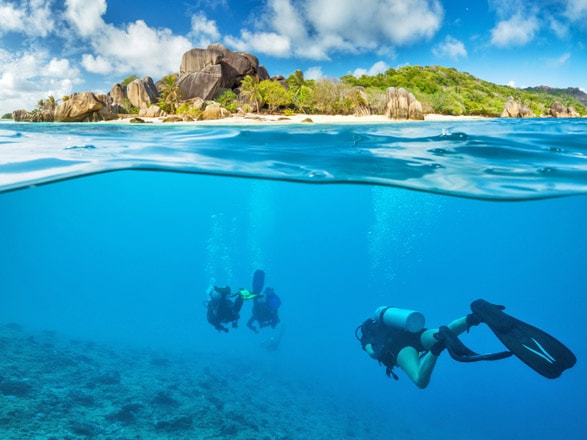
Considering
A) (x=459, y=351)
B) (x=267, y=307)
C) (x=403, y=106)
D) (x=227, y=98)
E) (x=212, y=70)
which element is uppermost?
(x=212, y=70)

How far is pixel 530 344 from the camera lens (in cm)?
523

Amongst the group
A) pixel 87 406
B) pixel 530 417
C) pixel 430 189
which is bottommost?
pixel 530 417

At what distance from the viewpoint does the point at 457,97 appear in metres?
68.0

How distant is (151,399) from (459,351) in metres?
8.20

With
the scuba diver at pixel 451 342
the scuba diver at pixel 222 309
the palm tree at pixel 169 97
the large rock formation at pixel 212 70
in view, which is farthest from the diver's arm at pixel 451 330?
the large rock formation at pixel 212 70

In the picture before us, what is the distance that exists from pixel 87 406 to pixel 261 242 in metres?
66.0

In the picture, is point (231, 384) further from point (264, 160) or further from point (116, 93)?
point (116, 93)

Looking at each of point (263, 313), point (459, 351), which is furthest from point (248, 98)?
point (459, 351)

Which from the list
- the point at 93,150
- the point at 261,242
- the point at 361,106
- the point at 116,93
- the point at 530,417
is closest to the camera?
the point at 93,150

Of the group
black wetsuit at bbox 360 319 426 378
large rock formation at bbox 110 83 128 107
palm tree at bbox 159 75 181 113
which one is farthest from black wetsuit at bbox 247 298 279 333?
large rock formation at bbox 110 83 128 107

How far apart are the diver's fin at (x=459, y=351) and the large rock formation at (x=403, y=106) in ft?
137

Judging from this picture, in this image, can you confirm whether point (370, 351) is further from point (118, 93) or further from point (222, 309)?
point (118, 93)

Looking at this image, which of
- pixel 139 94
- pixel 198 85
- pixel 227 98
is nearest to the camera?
pixel 227 98

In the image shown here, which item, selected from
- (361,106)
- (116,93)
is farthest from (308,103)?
(116,93)
